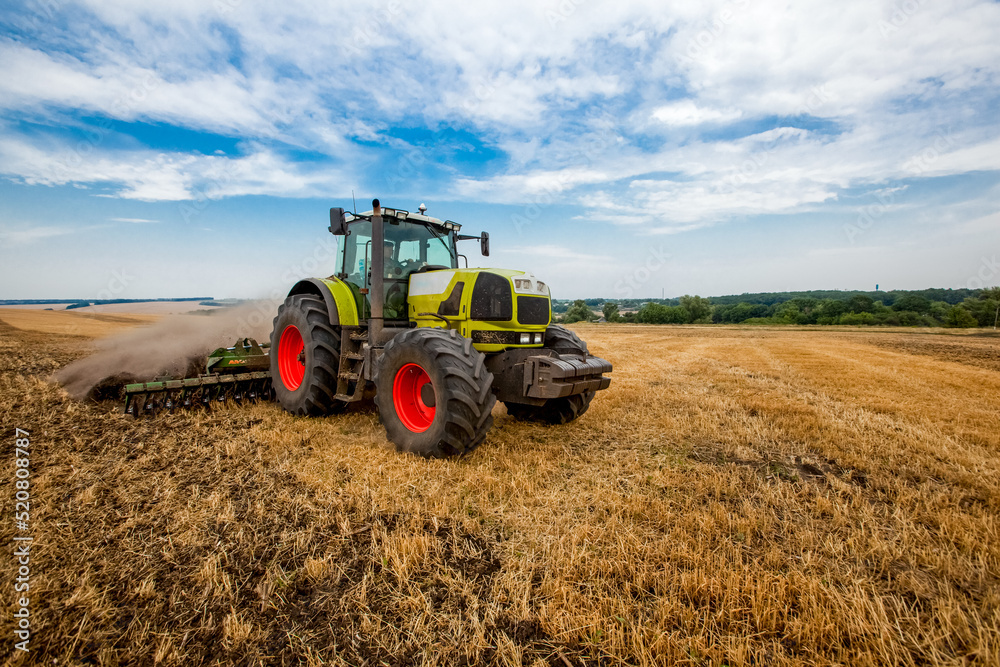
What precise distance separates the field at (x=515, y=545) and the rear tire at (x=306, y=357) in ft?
1.48

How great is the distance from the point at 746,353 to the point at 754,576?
1493 cm

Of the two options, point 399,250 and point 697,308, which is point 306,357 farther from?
point 697,308

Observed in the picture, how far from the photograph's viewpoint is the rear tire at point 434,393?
14.2 feet

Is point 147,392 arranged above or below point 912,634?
above

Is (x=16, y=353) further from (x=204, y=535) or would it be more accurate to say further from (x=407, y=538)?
(x=407, y=538)

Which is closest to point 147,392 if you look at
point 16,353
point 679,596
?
point 679,596

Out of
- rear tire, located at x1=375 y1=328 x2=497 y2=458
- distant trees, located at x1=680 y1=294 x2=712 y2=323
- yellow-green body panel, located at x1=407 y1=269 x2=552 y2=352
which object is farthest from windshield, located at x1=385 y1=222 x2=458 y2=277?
distant trees, located at x1=680 y1=294 x2=712 y2=323

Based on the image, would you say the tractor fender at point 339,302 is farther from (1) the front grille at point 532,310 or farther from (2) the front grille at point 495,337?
(1) the front grille at point 532,310

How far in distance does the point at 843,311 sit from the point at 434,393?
5393 cm

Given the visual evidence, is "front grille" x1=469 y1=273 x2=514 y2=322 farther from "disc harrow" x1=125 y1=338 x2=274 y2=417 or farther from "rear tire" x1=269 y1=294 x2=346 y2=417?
"disc harrow" x1=125 y1=338 x2=274 y2=417

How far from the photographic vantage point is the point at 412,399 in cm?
513

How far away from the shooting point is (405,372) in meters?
5.00

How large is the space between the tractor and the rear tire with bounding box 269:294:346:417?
2cm

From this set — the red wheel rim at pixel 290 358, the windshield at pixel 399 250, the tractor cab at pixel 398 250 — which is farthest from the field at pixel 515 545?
the windshield at pixel 399 250
